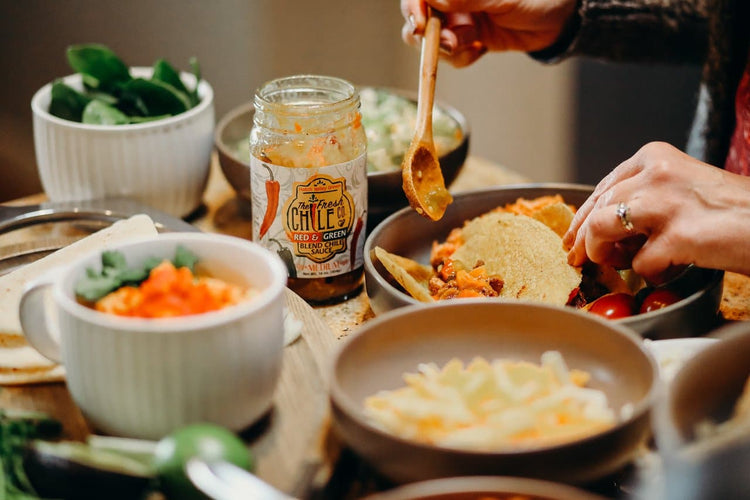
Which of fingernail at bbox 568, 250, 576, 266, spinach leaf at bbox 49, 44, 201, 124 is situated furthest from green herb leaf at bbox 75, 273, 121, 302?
spinach leaf at bbox 49, 44, 201, 124

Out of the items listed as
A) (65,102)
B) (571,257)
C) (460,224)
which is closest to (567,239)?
(571,257)

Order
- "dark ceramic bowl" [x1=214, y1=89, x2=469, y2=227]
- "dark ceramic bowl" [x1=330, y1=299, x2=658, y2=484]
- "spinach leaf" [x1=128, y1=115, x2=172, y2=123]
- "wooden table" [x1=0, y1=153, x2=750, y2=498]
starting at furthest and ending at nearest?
1. "spinach leaf" [x1=128, y1=115, x2=172, y2=123]
2. "dark ceramic bowl" [x1=214, y1=89, x2=469, y2=227]
3. "wooden table" [x1=0, y1=153, x2=750, y2=498]
4. "dark ceramic bowl" [x1=330, y1=299, x2=658, y2=484]

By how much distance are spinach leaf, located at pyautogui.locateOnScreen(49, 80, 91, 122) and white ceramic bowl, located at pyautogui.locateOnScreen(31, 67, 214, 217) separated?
0.02 metres

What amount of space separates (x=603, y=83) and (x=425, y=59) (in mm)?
1992

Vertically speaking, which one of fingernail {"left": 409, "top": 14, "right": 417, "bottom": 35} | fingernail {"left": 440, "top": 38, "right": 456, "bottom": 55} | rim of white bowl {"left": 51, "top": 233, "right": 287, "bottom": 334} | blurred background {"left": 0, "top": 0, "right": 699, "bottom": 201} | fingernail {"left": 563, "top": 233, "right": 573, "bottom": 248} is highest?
fingernail {"left": 409, "top": 14, "right": 417, "bottom": 35}

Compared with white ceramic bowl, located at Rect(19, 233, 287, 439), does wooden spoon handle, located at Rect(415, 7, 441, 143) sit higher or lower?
higher

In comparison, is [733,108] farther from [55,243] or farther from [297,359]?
[55,243]

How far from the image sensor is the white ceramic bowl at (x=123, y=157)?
150 centimetres

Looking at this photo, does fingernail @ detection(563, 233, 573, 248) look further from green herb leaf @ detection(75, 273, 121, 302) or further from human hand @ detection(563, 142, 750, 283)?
green herb leaf @ detection(75, 273, 121, 302)

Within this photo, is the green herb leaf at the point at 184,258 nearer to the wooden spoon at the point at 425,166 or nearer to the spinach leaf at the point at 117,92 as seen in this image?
the wooden spoon at the point at 425,166

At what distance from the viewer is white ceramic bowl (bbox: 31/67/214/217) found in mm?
1505

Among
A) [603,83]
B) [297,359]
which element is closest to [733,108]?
[297,359]

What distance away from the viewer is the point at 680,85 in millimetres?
2867

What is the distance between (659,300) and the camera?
1100mm
